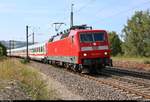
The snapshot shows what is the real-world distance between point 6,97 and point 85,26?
1728 cm

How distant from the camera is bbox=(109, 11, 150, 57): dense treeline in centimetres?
8600

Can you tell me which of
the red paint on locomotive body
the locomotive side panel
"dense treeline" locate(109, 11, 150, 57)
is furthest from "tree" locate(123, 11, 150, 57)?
the red paint on locomotive body

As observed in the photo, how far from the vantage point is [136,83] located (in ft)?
63.1

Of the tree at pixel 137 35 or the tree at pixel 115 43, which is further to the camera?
the tree at pixel 115 43

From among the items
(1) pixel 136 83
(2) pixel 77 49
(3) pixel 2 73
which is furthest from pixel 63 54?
(1) pixel 136 83

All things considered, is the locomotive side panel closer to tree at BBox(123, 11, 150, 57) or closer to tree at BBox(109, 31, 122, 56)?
tree at BBox(123, 11, 150, 57)

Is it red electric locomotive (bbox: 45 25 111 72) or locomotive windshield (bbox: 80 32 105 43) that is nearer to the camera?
red electric locomotive (bbox: 45 25 111 72)

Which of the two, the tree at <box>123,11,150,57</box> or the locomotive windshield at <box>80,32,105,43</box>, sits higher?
the tree at <box>123,11,150,57</box>

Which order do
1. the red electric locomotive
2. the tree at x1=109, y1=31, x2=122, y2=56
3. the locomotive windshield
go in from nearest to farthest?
the red electric locomotive → the locomotive windshield → the tree at x1=109, y1=31, x2=122, y2=56

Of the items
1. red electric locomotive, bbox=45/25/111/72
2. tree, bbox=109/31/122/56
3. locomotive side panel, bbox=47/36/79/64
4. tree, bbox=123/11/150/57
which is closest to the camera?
red electric locomotive, bbox=45/25/111/72

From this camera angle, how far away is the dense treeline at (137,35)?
282 ft

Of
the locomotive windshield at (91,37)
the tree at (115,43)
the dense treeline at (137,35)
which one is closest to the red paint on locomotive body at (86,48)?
the locomotive windshield at (91,37)

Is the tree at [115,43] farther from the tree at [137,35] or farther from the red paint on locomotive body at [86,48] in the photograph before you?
the red paint on locomotive body at [86,48]

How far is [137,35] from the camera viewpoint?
8925cm
